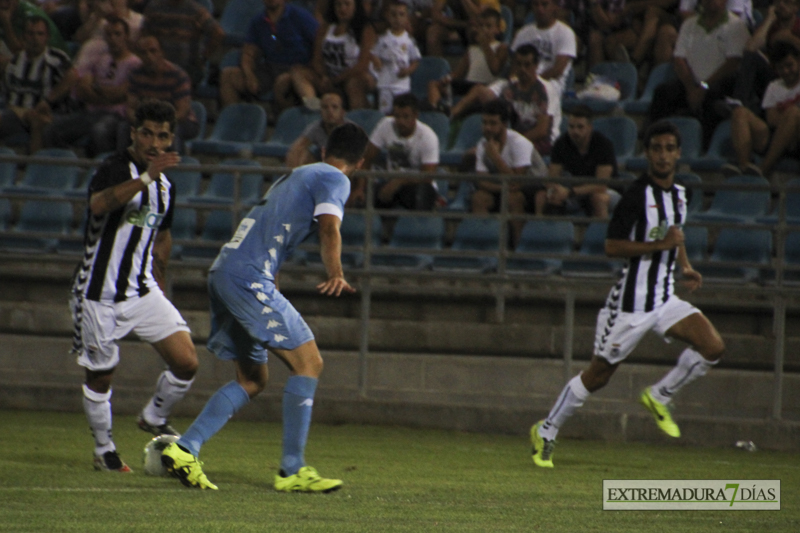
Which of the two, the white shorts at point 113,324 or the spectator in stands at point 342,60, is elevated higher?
the spectator in stands at point 342,60

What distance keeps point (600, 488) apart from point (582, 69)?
26.4 feet

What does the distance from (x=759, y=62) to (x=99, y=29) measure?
791 cm

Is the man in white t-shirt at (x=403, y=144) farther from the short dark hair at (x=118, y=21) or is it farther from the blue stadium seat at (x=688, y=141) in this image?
the short dark hair at (x=118, y=21)

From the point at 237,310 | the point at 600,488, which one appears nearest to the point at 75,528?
the point at 237,310

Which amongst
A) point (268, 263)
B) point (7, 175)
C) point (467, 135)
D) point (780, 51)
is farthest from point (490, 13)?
point (268, 263)

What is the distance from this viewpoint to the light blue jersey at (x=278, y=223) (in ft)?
20.2

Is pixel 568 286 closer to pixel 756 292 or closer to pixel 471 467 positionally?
pixel 756 292

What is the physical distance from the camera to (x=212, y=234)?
1151 cm

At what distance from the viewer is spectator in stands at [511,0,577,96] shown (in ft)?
41.7

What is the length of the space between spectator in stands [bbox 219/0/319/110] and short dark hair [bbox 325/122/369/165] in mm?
7517

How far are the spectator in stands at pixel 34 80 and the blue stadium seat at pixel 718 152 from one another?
7309 mm

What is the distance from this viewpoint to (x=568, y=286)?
10273mm

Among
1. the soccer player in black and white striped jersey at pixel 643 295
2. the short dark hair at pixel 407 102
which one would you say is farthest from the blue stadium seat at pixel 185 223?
the soccer player in black and white striped jersey at pixel 643 295

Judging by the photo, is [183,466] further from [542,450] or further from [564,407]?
[564,407]
